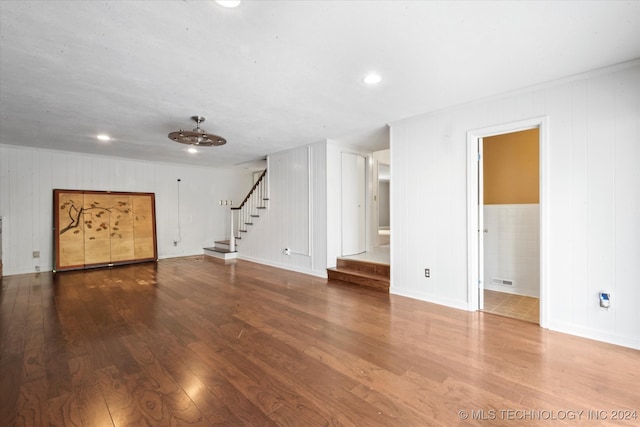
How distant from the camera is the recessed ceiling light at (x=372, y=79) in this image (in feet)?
8.78

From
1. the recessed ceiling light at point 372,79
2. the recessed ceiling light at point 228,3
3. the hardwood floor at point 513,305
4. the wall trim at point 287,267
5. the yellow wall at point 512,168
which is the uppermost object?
the recessed ceiling light at point 372,79

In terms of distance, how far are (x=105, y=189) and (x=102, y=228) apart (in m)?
0.92

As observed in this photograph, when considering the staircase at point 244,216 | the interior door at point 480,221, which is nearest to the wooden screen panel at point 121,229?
the staircase at point 244,216

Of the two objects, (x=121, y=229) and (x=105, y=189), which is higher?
(x=105, y=189)

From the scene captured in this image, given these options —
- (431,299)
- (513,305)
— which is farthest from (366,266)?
(513,305)

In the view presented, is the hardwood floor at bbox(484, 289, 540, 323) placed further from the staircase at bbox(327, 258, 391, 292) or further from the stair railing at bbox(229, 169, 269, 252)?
the stair railing at bbox(229, 169, 269, 252)

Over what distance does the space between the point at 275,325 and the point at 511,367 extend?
2076 mm

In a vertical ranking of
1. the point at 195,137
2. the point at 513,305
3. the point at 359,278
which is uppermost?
the point at 195,137

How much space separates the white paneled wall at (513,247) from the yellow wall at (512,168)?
0.50ft

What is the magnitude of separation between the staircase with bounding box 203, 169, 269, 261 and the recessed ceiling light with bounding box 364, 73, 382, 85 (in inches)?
161

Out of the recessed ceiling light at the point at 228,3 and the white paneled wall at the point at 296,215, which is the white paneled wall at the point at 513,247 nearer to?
the white paneled wall at the point at 296,215

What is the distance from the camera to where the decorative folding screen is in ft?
19.2

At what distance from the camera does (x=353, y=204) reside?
574 centimetres

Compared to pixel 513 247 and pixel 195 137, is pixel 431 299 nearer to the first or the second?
pixel 513 247
